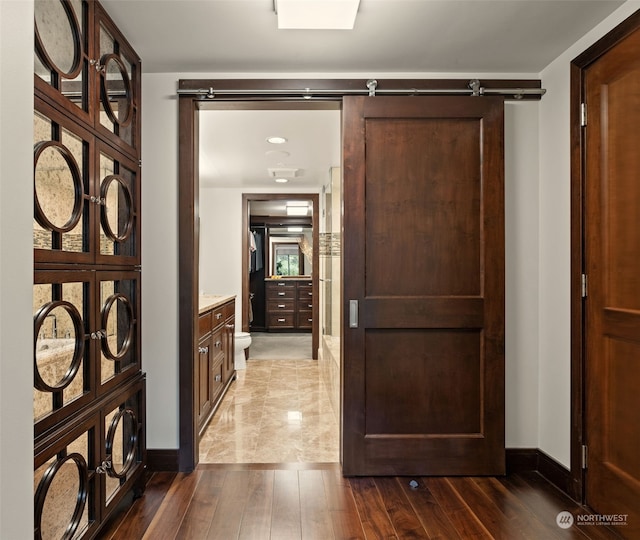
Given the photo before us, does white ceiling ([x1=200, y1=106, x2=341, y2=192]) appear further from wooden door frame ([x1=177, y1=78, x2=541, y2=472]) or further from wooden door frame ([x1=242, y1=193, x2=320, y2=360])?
wooden door frame ([x1=177, y1=78, x2=541, y2=472])

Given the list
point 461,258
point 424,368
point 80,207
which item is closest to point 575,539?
point 424,368

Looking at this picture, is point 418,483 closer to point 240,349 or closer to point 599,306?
point 599,306

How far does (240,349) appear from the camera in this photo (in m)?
5.12

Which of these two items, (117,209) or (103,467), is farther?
(117,209)

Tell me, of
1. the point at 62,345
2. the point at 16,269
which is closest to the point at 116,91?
the point at 62,345

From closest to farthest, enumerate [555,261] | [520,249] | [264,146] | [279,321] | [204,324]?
1. [555,261]
2. [520,249]
3. [204,324]
4. [264,146]
5. [279,321]

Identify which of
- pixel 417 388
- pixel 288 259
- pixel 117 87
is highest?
pixel 117 87

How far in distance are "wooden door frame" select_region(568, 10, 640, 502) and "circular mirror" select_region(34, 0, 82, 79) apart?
2.26 metres

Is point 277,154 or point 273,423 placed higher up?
point 277,154

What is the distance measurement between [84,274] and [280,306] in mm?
7213

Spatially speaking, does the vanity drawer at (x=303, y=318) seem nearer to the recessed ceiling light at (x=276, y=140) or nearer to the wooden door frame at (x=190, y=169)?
the recessed ceiling light at (x=276, y=140)

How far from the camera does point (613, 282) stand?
1.95m

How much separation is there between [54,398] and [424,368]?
177cm

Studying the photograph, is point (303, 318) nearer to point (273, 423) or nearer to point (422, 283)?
point (273, 423)
